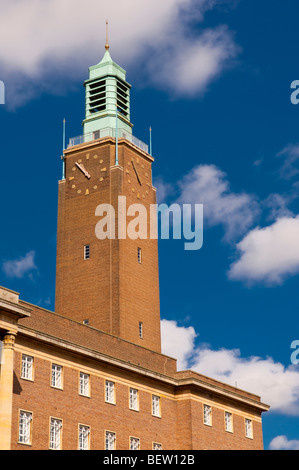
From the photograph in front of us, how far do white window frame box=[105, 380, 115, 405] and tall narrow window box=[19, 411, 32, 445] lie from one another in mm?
8718

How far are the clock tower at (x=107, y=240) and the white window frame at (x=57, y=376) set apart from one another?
14.9m

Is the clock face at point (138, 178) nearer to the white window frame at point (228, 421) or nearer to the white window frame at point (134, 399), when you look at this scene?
the white window frame at point (228, 421)

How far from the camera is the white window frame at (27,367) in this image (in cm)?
5481

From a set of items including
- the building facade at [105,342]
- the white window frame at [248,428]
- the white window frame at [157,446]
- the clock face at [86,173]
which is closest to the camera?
the building facade at [105,342]

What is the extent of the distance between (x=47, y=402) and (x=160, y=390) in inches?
593

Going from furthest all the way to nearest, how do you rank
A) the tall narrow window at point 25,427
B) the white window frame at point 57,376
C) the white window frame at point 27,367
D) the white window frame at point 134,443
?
the white window frame at point 134,443 < the white window frame at point 57,376 < the white window frame at point 27,367 < the tall narrow window at point 25,427

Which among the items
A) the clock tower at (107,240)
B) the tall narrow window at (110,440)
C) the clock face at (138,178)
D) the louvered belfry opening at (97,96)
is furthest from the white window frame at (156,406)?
the louvered belfry opening at (97,96)

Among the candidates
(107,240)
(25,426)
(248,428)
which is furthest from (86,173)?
(25,426)

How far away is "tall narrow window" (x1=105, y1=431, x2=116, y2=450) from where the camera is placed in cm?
6094

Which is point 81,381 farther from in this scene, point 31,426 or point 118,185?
point 118,185

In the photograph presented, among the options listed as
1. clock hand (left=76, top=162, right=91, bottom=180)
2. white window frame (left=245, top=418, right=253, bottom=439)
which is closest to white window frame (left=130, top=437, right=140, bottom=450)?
white window frame (left=245, top=418, right=253, bottom=439)

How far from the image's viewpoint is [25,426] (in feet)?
177

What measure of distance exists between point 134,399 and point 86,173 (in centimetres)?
2561
